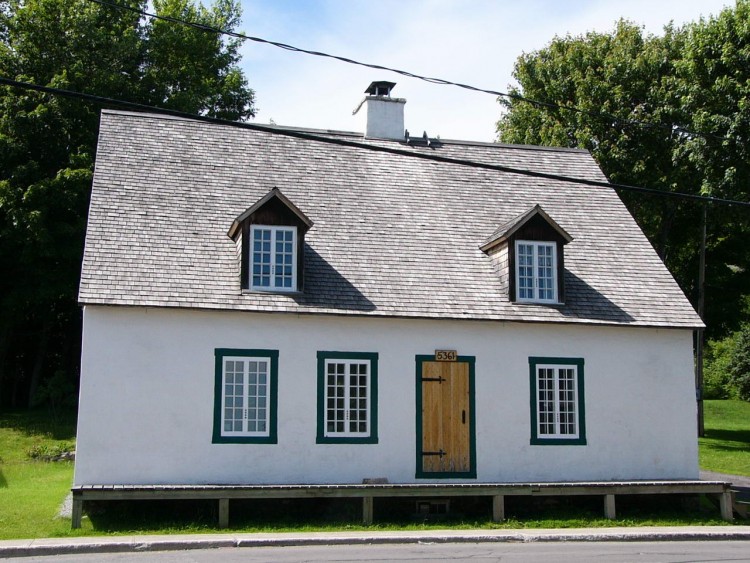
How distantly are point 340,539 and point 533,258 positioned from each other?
26.3 ft

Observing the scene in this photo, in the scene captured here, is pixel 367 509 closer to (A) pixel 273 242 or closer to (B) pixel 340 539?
(B) pixel 340 539

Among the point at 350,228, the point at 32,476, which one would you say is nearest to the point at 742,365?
the point at 350,228

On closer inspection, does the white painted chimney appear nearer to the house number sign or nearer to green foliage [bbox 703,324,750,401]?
the house number sign

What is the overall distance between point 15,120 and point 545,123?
20703 mm

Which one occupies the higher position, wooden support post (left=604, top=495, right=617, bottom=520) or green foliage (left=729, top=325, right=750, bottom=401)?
green foliage (left=729, top=325, right=750, bottom=401)

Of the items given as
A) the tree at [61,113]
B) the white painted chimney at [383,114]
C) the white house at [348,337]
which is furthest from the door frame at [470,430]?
the tree at [61,113]

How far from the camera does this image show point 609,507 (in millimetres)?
16953

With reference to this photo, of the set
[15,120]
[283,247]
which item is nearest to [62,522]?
[283,247]

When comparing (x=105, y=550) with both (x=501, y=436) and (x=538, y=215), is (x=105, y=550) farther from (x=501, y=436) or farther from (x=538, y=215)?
(x=538, y=215)

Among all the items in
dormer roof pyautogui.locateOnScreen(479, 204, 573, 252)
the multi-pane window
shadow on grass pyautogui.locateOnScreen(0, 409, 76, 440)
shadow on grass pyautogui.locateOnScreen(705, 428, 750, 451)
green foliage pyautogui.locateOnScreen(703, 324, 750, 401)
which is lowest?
shadow on grass pyautogui.locateOnScreen(705, 428, 750, 451)

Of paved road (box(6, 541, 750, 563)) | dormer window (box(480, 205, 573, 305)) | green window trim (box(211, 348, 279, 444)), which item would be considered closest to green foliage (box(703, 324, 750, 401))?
dormer window (box(480, 205, 573, 305))

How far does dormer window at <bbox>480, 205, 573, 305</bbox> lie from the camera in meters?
19.1

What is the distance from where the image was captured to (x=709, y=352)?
56.9 metres

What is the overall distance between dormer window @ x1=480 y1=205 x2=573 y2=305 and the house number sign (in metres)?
1.88
